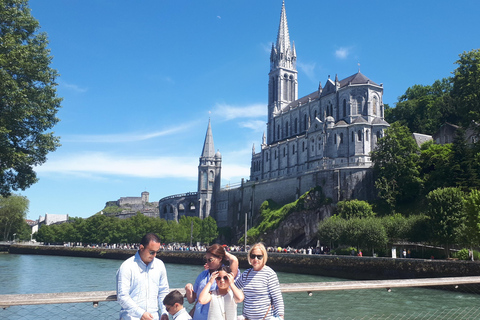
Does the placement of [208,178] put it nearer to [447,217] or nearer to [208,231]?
[208,231]

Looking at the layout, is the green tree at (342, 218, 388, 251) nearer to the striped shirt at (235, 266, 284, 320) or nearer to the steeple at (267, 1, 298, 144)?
the striped shirt at (235, 266, 284, 320)

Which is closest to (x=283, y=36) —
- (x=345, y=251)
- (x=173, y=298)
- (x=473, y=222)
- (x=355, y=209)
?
(x=355, y=209)

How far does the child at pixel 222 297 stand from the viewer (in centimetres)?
442

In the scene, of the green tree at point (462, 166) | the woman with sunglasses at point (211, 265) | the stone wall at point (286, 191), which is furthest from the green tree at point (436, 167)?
the woman with sunglasses at point (211, 265)

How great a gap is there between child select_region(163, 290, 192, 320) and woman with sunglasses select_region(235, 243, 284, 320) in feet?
2.11

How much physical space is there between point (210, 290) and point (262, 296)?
56 centimetres

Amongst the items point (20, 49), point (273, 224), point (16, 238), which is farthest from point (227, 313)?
point (16, 238)

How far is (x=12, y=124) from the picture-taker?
17625mm

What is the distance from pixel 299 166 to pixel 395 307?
47.4 metres

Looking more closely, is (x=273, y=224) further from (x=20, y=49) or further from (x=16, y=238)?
(x=16, y=238)

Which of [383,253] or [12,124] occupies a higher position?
[12,124]

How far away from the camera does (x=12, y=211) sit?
80312 mm

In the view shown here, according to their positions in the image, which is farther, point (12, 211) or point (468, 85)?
point (12, 211)

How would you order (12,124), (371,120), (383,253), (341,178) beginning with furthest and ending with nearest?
(371,120) → (341,178) → (383,253) → (12,124)
